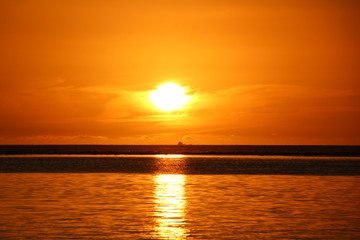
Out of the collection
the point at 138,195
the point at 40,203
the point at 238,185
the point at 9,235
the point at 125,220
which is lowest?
the point at 9,235

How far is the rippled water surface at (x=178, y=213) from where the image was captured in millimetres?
31109

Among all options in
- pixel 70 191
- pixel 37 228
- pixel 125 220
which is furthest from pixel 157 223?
pixel 70 191

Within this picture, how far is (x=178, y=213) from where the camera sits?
127ft

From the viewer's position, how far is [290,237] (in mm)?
30016

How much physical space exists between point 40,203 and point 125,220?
A: 9.91 m

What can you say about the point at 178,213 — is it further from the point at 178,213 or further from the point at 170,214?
the point at 170,214

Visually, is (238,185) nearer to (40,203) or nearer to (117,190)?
(117,190)

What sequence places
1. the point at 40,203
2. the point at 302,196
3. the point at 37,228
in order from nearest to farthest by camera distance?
the point at 37,228, the point at 40,203, the point at 302,196

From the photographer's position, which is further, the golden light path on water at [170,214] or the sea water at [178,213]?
the sea water at [178,213]

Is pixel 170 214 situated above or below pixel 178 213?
below

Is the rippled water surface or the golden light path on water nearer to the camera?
the golden light path on water

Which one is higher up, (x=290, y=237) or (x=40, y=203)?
(x=40, y=203)

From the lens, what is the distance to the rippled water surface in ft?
102

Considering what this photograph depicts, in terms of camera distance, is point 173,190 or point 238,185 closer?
point 173,190
